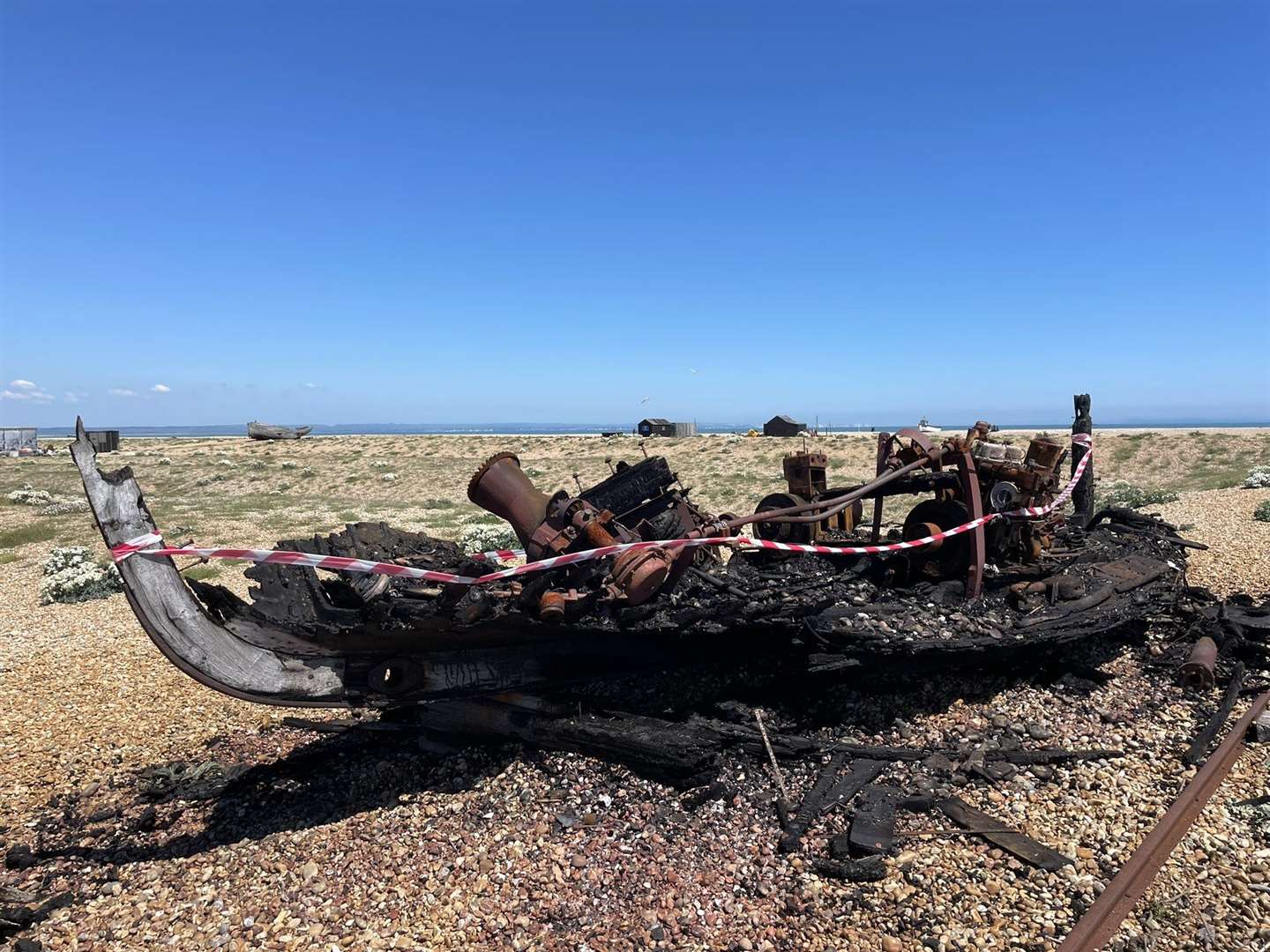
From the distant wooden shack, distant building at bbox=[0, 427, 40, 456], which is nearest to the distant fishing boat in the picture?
the distant wooden shack

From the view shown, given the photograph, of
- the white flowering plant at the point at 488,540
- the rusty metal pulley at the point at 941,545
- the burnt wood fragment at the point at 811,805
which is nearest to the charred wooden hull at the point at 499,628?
the rusty metal pulley at the point at 941,545

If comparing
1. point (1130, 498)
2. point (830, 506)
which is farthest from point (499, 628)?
point (1130, 498)

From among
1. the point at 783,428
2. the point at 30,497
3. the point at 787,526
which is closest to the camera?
the point at 787,526

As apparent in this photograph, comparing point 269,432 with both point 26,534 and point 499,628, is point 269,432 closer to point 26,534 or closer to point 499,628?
point 26,534

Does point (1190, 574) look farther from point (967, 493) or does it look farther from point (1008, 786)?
point (1008, 786)

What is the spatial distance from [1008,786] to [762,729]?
1630mm

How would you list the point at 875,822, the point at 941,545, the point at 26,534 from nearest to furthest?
the point at 875,822
the point at 941,545
the point at 26,534

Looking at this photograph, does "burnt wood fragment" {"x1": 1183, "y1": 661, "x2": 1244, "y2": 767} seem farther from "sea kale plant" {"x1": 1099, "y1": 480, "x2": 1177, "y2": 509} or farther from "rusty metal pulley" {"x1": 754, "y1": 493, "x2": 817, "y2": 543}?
"sea kale plant" {"x1": 1099, "y1": 480, "x2": 1177, "y2": 509}

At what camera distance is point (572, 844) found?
4.51 metres

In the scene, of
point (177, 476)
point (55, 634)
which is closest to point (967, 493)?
point (55, 634)

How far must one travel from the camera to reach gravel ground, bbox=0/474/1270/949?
374 cm

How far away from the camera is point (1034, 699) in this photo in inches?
242

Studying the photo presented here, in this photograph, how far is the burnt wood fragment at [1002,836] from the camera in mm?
4062

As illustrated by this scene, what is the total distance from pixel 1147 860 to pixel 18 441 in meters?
71.2
